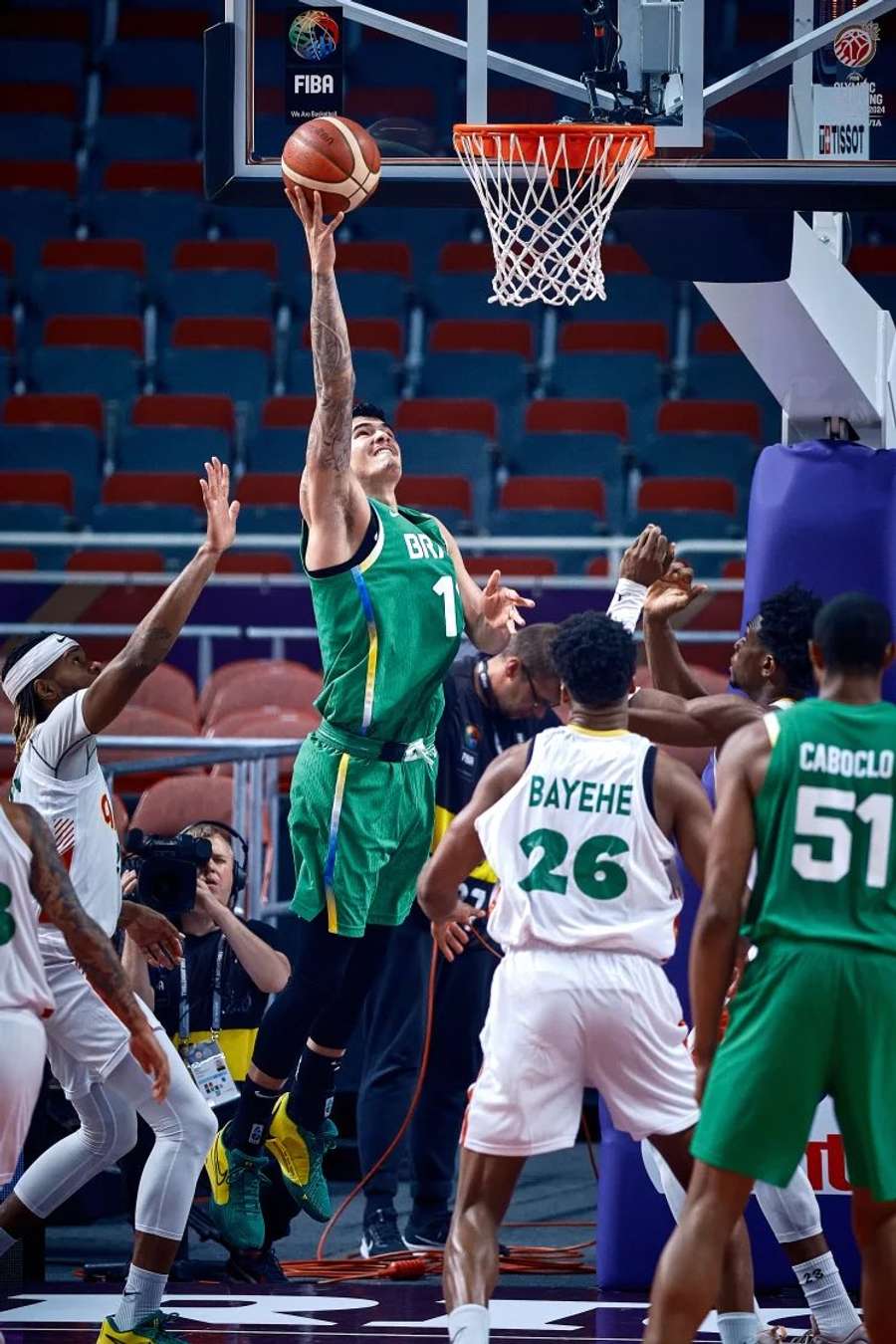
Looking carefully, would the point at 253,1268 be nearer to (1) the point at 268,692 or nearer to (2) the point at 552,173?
(2) the point at 552,173

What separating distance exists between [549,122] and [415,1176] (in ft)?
12.3

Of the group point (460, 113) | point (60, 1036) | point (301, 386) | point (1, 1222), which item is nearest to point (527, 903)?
point (60, 1036)

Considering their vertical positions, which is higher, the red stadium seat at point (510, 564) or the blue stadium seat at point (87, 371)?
the blue stadium seat at point (87, 371)

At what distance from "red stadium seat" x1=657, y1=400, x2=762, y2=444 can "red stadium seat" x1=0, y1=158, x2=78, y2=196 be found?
19.1 ft

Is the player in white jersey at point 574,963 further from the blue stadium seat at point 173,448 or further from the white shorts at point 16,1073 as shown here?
the blue stadium seat at point 173,448

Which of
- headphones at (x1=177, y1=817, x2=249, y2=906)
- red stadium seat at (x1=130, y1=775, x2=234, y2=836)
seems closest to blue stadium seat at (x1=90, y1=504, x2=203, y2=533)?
red stadium seat at (x1=130, y1=775, x2=234, y2=836)

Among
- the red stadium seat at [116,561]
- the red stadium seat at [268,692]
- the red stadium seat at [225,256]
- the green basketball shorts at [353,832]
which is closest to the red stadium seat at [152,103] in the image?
the red stadium seat at [225,256]

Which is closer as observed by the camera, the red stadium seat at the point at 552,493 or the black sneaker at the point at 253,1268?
the black sneaker at the point at 253,1268

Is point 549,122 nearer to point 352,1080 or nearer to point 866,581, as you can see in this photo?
point 866,581

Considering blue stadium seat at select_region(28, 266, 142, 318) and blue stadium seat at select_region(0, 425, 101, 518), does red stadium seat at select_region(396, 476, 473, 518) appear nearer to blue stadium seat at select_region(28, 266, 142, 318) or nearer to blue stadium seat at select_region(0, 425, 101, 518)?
blue stadium seat at select_region(0, 425, 101, 518)

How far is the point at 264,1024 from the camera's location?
684 cm

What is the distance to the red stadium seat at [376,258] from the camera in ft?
56.6

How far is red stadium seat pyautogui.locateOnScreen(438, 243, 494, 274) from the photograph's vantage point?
56.8ft

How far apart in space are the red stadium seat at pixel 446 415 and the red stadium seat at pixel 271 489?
125 cm
